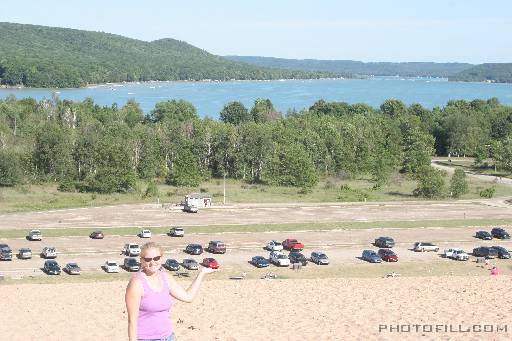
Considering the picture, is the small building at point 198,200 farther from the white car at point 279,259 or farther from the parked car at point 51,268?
the parked car at point 51,268

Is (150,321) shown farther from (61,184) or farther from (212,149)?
(212,149)

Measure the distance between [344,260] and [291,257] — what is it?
3.24m

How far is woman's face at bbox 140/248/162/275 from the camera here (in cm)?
655

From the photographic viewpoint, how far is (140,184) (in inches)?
2712

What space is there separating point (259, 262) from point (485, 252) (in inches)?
520

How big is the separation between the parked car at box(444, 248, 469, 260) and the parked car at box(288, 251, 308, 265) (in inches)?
335

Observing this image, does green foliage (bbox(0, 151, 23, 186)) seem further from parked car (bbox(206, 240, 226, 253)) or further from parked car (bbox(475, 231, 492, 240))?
parked car (bbox(475, 231, 492, 240))

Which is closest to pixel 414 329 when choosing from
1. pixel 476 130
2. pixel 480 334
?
pixel 480 334

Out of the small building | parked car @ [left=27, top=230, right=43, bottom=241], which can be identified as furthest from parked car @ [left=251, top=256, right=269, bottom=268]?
the small building

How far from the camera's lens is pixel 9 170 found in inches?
2539

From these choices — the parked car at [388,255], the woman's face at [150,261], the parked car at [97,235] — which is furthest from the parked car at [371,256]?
the woman's face at [150,261]

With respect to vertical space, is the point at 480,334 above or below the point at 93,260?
above

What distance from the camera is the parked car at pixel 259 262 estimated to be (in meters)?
38.1

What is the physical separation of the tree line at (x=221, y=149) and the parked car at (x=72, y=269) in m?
27.3
